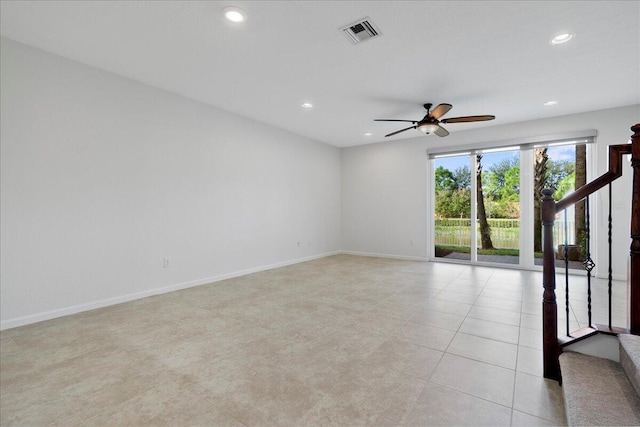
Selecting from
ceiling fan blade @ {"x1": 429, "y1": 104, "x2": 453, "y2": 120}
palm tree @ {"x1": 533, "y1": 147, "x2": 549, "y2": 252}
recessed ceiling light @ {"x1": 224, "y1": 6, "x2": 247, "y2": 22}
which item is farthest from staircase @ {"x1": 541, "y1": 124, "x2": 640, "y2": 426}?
palm tree @ {"x1": 533, "y1": 147, "x2": 549, "y2": 252}

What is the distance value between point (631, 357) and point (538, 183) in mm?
4940

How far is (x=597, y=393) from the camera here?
1.49 metres

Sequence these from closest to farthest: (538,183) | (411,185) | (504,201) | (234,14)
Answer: (234,14)
(538,183)
(504,201)
(411,185)

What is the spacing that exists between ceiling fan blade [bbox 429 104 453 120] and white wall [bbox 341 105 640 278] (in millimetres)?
2283

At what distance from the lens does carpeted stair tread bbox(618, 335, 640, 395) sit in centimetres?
144

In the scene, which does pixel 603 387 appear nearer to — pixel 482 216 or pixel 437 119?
pixel 437 119

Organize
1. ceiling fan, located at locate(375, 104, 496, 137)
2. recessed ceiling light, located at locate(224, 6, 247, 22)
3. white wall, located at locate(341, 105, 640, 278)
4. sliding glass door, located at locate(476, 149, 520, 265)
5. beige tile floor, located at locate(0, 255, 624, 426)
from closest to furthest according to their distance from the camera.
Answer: beige tile floor, located at locate(0, 255, 624, 426) < recessed ceiling light, located at locate(224, 6, 247, 22) < ceiling fan, located at locate(375, 104, 496, 137) < white wall, located at locate(341, 105, 640, 278) < sliding glass door, located at locate(476, 149, 520, 265)

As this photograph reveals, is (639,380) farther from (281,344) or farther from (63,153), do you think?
(63,153)

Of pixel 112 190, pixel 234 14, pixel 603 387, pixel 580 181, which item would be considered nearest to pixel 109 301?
pixel 112 190

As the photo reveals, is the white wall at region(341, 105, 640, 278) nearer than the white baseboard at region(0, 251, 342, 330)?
No

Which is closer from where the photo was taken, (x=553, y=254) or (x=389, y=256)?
(x=553, y=254)

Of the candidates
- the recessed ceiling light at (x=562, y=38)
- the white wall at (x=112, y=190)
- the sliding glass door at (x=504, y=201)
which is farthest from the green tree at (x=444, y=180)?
the white wall at (x=112, y=190)

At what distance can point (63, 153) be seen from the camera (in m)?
3.22

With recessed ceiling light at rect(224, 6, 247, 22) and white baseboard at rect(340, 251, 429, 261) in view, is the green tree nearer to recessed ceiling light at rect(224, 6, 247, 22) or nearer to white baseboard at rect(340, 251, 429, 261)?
white baseboard at rect(340, 251, 429, 261)
